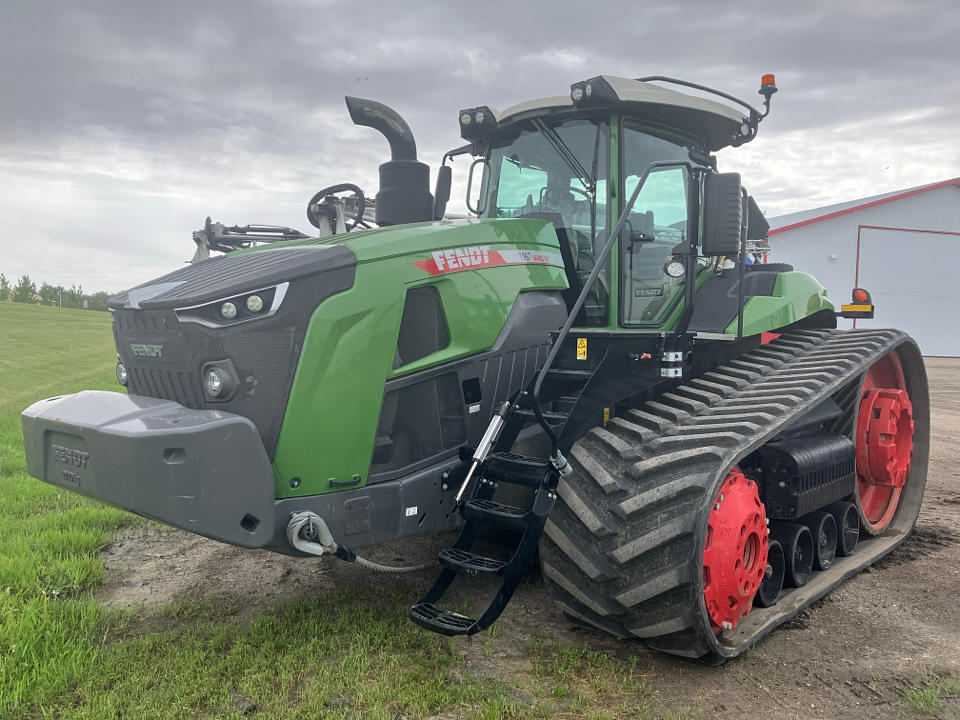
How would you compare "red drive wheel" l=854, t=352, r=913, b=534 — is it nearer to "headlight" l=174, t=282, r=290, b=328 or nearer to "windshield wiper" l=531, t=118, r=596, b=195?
"windshield wiper" l=531, t=118, r=596, b=195

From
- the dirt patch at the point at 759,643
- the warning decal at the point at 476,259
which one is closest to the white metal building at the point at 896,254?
the dirt patch at the point at 759,643

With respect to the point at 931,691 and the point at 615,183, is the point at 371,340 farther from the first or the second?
the point at 931,691

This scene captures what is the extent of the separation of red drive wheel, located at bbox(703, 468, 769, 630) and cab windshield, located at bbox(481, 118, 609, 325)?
1232 mm

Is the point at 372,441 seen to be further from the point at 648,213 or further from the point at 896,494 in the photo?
the point at 896,494

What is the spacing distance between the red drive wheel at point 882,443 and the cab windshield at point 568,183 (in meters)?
2.36

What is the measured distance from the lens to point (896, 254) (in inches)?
1006

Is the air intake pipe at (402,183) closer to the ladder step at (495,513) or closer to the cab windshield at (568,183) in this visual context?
the cab windshield at (568,183)

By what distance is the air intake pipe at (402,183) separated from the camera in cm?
467

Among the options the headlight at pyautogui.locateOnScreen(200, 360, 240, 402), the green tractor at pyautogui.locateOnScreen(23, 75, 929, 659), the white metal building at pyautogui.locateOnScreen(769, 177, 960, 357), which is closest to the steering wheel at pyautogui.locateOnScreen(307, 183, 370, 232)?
the green tractor at pyautogui.locateOnScreen(23, 75, 929, 659)

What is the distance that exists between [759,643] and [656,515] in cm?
108

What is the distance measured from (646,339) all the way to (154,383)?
2.41 meters

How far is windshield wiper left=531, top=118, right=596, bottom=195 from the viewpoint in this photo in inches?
175

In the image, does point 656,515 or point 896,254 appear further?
point 896,254

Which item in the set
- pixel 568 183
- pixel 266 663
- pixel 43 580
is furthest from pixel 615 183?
pixel 43 580
